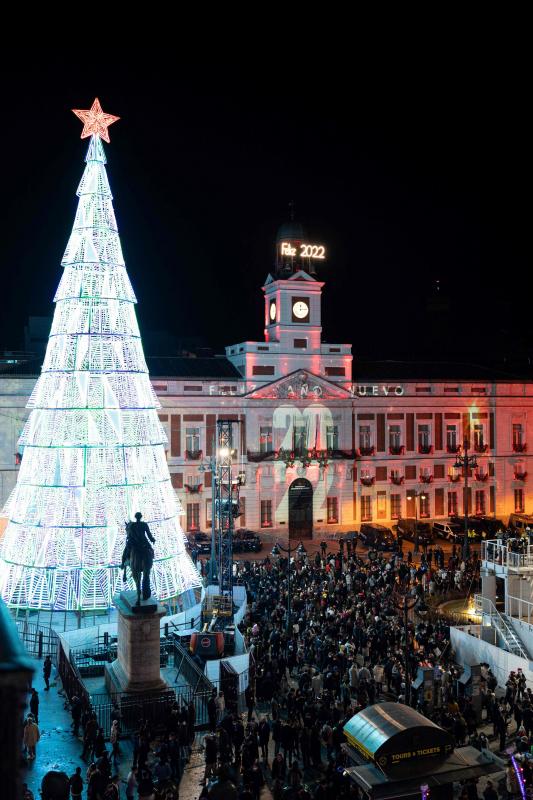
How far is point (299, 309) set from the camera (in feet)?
185

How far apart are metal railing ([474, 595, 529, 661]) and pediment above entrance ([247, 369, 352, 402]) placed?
1143 inches

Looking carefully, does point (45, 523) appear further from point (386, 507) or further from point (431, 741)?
point (386, 507)

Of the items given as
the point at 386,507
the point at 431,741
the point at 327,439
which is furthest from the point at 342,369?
the point at 431,741

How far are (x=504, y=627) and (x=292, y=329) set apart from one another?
33048mm

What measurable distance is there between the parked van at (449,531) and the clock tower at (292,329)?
13.3 m

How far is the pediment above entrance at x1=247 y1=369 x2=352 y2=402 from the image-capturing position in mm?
55375

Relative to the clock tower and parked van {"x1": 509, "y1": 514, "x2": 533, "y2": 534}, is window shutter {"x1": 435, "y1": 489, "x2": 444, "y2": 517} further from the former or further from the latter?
the clock tower

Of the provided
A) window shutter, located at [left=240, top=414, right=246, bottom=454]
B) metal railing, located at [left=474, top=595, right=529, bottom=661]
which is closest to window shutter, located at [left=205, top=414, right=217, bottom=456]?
window shutter, located at [left=240, top=414, right=246, bottom=454]

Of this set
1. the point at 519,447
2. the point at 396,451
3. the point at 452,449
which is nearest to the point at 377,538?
the point at 396,451

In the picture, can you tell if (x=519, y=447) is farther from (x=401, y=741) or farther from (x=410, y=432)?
(x=401, y=741)

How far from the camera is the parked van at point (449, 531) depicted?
49.6 m

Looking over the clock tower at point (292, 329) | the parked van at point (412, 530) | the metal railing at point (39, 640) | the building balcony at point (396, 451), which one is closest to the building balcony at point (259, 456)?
the clock tower at point (292, 329)

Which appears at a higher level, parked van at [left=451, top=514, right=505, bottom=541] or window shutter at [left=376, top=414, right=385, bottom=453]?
window shutter at [left=376, top=414, right=385, bottom=453]

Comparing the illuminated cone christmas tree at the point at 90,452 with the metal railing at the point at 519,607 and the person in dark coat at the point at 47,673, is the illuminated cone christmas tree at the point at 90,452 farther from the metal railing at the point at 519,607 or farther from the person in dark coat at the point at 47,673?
the metal railing at the point at 519,607
